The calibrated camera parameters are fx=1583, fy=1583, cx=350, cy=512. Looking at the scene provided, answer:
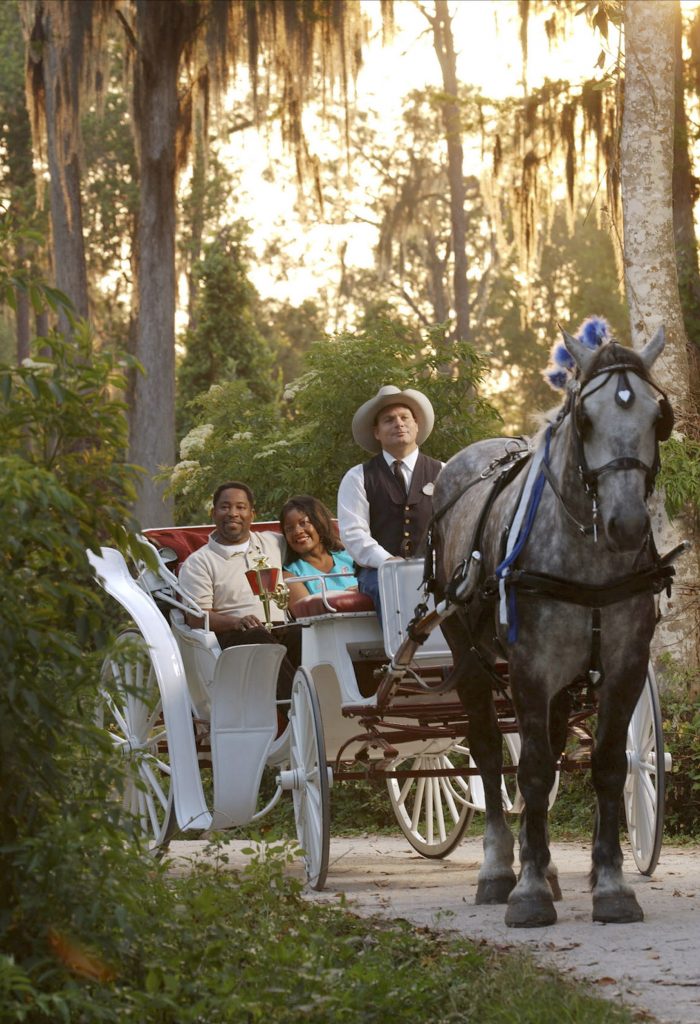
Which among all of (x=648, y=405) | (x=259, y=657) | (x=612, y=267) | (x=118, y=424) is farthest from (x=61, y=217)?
(x=612, y=267)

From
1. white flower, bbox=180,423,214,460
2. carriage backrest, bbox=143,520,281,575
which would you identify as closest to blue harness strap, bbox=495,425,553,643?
carriage backrest, bbox=143,520,281,575

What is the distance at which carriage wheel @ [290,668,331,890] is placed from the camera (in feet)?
22.5

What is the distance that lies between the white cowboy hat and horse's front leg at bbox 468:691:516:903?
5.38ft

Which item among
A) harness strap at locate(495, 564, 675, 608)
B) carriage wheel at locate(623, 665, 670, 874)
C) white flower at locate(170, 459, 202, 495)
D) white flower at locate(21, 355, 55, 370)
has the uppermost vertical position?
white flower at locate(170, 459, 202, 495)

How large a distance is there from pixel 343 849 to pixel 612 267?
31.3 m

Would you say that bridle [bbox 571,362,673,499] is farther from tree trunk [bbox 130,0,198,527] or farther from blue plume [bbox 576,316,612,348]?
tree trunk [bbox 130,0,198,527]

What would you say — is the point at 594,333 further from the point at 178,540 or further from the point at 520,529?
the point at 178,540

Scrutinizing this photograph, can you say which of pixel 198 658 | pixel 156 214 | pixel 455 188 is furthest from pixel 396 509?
pixel 455 188

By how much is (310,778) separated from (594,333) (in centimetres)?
249

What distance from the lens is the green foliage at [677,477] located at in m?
9.79

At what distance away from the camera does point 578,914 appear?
608 centimetres

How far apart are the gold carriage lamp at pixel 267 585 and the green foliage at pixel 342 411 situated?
3330 millimetres

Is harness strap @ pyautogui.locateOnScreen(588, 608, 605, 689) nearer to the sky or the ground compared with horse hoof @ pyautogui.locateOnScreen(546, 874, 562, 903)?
nearer to the sky

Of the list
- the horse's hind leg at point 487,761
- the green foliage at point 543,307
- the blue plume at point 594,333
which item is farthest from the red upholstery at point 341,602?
the green foliage at point 543,307
